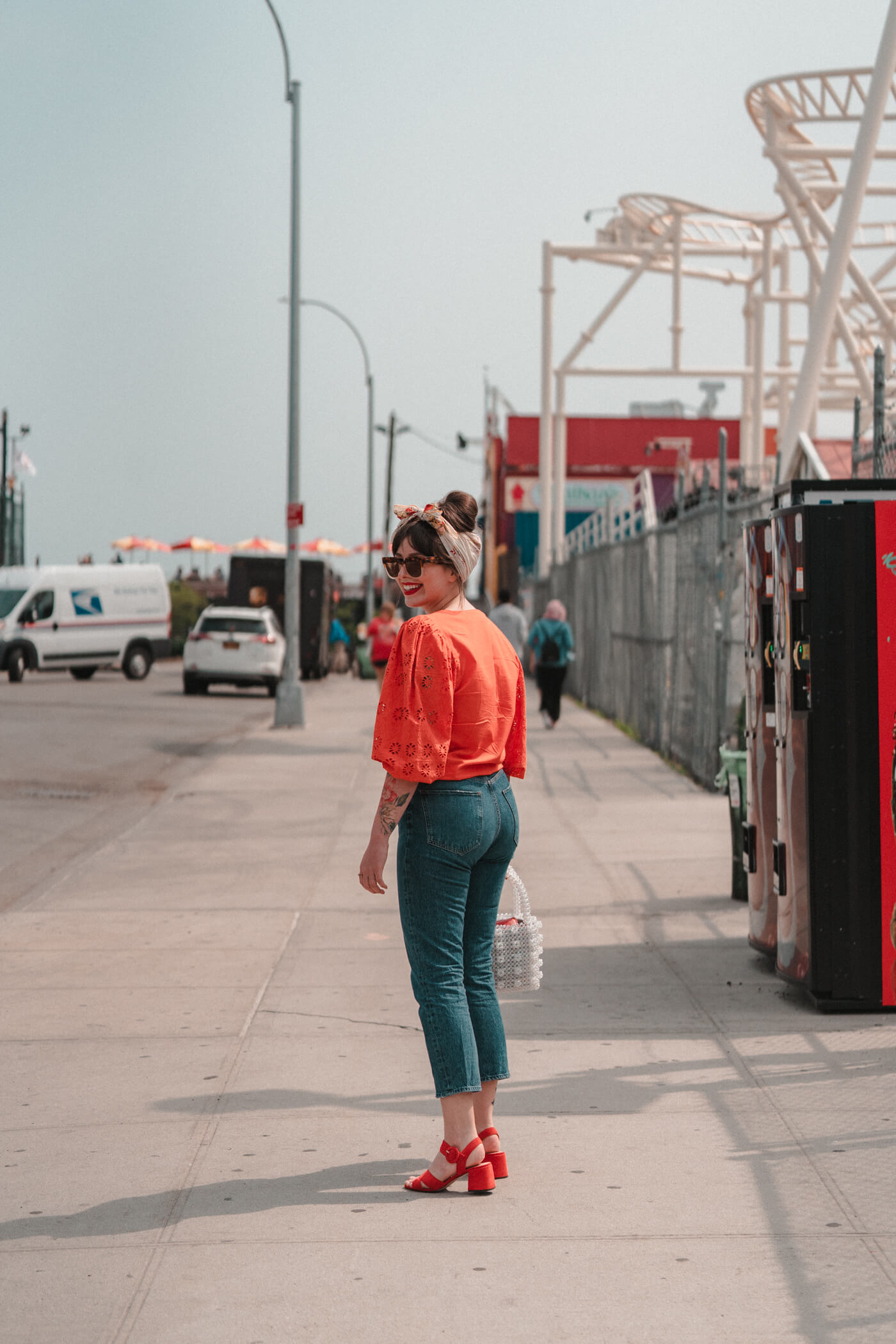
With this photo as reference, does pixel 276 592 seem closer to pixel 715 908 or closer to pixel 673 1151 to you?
pixel 715 908

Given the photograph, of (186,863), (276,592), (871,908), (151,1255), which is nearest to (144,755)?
(186,863)

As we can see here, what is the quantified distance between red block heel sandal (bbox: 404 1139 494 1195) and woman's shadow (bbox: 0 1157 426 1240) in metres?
0.05

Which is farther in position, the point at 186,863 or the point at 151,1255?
the point at 186,863

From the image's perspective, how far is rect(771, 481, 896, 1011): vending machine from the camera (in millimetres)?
5941

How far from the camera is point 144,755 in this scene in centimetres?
1828

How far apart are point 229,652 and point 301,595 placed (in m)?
7.77

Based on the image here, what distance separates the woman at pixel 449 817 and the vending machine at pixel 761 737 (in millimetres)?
2458

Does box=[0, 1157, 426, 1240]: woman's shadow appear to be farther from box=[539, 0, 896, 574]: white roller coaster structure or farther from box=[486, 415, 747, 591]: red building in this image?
box=[486, 415, 747, 591]: red building

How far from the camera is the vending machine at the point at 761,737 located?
662 cm

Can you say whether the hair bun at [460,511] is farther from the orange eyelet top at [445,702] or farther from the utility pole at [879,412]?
the utility pole at [879,412]

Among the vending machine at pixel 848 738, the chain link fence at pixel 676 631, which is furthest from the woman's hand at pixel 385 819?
the chain link fence at pixel 676 631

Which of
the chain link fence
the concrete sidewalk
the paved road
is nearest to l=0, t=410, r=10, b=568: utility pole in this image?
the paved road

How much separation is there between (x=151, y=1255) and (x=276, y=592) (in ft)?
113

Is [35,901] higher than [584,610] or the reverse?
the reverse
